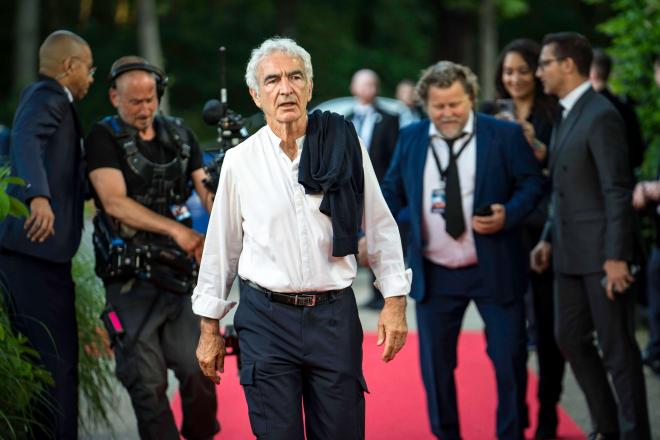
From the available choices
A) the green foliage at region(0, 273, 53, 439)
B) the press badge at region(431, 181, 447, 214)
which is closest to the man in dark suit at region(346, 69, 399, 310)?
the press badge at region(431, 181, 447, 214)

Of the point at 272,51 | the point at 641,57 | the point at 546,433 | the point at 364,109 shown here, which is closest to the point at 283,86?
the point at 272,51

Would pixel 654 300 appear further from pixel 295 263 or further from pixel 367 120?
pixel 295 263

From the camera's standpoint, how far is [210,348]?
196 inches

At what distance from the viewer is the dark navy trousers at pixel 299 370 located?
4.82m

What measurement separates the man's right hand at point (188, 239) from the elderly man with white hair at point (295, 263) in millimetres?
1137

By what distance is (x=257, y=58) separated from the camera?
4996 mm

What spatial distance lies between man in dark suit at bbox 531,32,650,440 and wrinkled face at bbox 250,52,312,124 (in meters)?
2.16

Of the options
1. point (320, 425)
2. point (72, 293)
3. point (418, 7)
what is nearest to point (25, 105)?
point (72, 293)

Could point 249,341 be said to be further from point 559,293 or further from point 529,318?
point 529,318

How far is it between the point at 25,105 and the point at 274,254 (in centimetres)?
203

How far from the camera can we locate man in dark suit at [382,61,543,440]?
671 cm

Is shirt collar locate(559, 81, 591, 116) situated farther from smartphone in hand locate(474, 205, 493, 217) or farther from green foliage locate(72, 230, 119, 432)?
green foliage locate(72, 230, 119, 432)

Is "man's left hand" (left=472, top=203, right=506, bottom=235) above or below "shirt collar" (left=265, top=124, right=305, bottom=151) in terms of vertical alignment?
below

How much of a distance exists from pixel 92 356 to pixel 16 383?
1.36 meters
